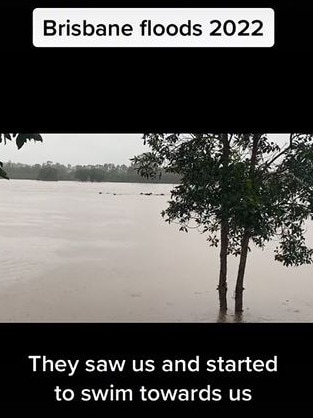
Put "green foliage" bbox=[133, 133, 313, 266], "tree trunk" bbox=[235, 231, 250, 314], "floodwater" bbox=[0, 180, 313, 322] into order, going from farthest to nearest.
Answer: "floodwater" bbox=[0, 180, 313, 322], "tree trunk" bbox=[235, 231, 250, 314], "green foliage" bbox=[133, 133, 313, 266]

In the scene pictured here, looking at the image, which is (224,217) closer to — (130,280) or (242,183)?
(242,183)

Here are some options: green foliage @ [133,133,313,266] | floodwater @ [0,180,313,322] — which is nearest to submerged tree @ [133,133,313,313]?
green foliage @ [133,133,313,266]

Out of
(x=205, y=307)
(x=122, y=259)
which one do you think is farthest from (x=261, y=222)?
(x=122, y=259)

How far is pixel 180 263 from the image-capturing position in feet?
41.3

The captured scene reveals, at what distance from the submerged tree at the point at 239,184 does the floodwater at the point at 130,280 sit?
2632 millimetres

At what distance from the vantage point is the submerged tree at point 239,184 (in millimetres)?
3996

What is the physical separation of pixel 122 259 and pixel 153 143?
869 cm

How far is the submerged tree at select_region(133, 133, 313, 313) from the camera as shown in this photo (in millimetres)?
3996

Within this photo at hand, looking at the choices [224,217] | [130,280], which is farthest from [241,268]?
[130,280]

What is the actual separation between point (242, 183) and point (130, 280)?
6.89m

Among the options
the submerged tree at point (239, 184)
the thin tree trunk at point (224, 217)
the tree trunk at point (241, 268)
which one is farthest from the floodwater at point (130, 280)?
the submerged tree at point (239, 184)

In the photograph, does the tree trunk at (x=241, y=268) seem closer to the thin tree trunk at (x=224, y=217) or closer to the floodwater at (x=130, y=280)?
the thin tree trunk at (x=224, y=217)

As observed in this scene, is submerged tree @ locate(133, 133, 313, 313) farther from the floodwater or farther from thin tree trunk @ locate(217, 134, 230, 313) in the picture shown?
the floodwater

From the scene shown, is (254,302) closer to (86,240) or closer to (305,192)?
(305,192)
